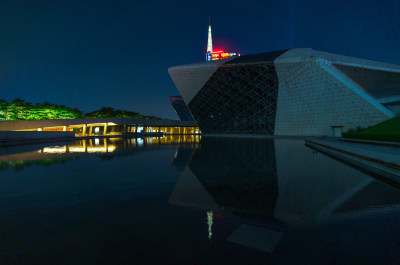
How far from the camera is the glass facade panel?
131ft

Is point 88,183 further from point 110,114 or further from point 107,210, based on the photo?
point 110,114

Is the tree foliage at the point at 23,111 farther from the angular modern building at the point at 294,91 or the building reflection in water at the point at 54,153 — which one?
the building reflection in water at the point at 54,153

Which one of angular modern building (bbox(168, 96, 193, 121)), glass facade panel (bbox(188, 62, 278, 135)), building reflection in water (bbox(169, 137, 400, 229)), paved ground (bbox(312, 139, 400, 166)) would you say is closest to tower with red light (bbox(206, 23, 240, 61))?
angular modern building (bbox(168, 96, 193, 121))

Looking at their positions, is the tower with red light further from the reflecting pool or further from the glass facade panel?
the reflecting pool

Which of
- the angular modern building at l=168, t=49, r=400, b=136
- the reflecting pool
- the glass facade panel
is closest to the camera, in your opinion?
the reflecting pool

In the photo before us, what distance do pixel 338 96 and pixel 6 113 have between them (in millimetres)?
74524

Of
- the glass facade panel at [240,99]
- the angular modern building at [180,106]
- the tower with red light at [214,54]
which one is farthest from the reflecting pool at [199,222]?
the tower with red light at [214,54]

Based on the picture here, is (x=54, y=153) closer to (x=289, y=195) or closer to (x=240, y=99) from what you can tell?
(x=289, y=195)

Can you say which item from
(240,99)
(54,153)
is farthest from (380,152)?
(240,99)

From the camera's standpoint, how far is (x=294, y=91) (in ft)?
121

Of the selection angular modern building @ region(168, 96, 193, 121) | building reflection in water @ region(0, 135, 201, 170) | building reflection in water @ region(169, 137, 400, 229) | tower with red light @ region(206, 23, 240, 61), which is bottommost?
building reflection in water @ region(169, 137, 400, 229)

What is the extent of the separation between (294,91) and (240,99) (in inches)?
454

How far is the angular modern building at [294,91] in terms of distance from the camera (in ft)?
105

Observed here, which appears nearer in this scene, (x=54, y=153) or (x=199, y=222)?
(x=199, y=222)
